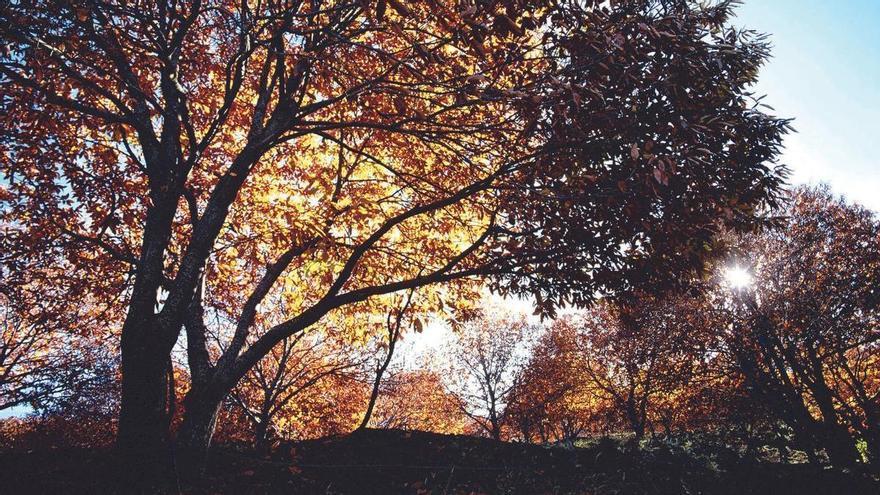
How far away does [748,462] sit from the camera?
18.2 ft

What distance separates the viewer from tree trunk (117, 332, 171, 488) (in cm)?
394

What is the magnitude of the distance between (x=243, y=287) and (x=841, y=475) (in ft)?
40.6

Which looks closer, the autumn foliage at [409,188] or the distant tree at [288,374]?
the autumn foliage at [409,188]

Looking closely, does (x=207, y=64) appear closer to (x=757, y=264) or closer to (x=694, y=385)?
(x=757, y=264)

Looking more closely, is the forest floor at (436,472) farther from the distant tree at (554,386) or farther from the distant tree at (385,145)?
the distant tree at (554,386)

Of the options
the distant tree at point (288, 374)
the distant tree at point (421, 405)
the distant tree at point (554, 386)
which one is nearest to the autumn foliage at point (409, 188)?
the distant tree at point (288, 374)

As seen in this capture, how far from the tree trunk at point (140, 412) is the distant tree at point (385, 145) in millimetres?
19

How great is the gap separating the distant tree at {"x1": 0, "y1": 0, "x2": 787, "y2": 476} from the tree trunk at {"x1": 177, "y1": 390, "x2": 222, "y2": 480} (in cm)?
3

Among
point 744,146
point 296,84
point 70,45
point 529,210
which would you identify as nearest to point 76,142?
point 70,45

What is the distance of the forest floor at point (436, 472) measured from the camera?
4.42 m

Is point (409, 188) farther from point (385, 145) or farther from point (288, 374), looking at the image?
point (288, 374)

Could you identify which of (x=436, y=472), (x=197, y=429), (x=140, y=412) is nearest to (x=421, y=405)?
(x=436, y=472)

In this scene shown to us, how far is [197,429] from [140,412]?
1.39 meters

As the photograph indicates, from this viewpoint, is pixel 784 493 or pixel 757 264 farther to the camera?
pixel 757 264
